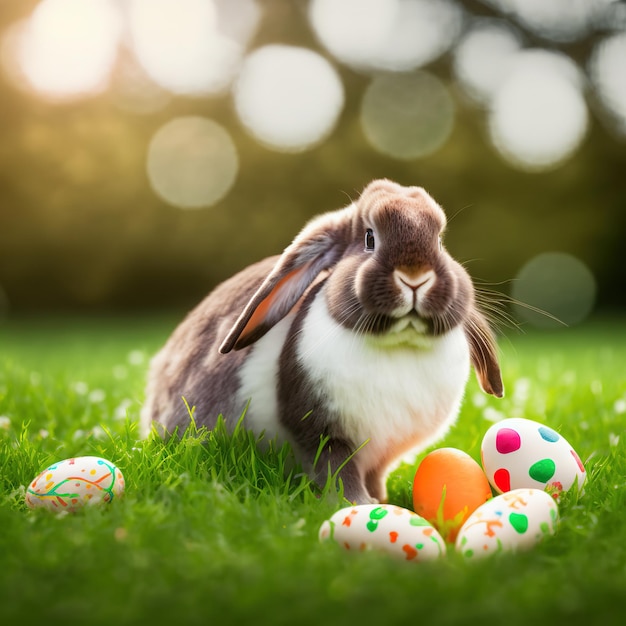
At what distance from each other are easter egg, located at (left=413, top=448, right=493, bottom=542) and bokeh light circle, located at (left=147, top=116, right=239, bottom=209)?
873 centimetres

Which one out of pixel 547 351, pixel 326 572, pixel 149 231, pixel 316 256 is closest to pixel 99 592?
pixel 326 572

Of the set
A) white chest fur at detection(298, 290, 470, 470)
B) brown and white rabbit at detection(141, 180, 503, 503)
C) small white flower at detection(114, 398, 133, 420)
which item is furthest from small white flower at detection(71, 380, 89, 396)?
white chest fur at detection(298, 290, 470, 470)

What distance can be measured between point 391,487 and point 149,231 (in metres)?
8.97

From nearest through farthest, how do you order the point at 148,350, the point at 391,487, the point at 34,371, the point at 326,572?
the point at 326,572 < the point at 391,487 < the point at 34,371 < the point at 148,350

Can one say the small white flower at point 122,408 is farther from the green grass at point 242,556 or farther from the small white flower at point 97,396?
the green grass at point 242,556

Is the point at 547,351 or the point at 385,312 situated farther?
the point at 547,351

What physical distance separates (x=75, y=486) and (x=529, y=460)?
4.82 ft

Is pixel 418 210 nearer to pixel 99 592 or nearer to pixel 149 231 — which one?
pixel 99 592

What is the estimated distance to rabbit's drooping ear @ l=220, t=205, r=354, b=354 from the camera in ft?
9.27

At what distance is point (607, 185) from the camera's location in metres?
12.1

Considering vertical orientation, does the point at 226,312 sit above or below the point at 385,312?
below

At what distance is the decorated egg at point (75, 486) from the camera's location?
2.44m

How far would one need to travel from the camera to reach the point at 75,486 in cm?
245

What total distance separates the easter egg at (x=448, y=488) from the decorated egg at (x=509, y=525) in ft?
0.72
